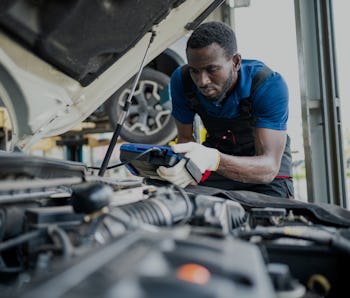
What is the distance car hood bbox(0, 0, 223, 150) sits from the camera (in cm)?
113

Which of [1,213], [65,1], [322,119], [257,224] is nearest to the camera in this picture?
[1,213]

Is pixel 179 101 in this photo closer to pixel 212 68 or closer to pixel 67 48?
pixel 212 68

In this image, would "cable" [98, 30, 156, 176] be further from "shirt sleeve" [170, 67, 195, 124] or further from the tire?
the tire

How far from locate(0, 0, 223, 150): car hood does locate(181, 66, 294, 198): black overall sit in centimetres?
29

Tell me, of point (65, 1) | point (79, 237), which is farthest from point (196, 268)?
point (65, 1)

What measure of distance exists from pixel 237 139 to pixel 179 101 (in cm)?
31

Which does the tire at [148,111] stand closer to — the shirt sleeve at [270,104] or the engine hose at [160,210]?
the shirt sleeve at [270,104]

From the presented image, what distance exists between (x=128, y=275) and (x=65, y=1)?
0.98 m

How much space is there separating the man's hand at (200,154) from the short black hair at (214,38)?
0.41 m

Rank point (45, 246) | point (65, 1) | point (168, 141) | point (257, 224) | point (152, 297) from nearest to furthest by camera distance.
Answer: point (152, 297), point (45, 246), point (257, 224), point (65, 1), point (168, 141)

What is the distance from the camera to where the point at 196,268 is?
1.04 feet

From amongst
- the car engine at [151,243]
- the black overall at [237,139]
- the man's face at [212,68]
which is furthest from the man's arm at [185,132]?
the car engine at [151,243]

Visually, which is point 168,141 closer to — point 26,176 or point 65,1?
point 65,1

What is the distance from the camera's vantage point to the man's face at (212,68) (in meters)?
1.38
